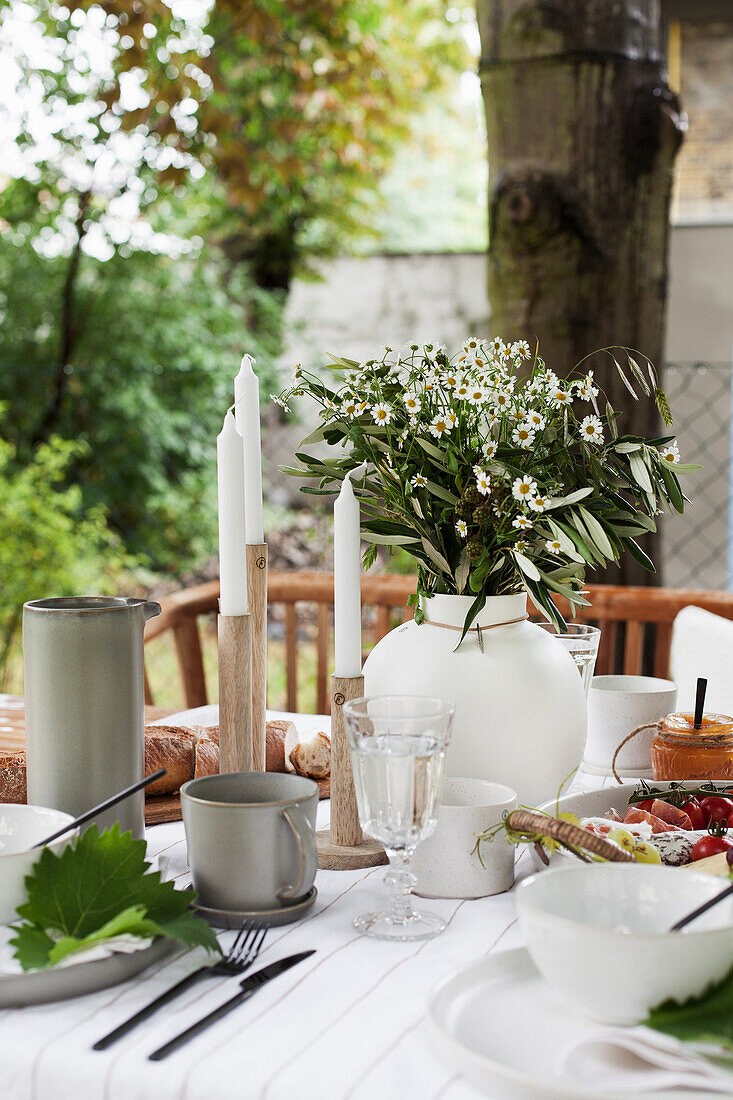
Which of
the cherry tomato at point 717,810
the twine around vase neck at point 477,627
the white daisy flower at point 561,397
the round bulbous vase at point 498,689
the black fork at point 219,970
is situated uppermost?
the white daisy flower at point 561,397

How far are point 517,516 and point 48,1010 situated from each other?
52 cm

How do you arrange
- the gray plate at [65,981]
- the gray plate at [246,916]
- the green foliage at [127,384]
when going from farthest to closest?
the green foliage at [127,384] → the gray plate at [246,916] → the gray plate at [65,981]

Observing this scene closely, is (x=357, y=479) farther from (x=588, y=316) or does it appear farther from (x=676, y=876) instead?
(x=588, y=316)

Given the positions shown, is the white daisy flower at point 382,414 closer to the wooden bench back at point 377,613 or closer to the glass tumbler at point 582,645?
the glass tumbler at point 582,645

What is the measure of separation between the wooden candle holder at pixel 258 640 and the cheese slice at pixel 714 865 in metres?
0.40

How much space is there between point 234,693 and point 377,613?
1.03 metres

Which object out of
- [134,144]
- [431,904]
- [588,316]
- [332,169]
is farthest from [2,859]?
[332,169]

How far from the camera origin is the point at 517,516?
34.7 inches

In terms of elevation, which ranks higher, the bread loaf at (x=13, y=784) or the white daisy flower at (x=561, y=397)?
the white daisy flower at (x=561, y=397)

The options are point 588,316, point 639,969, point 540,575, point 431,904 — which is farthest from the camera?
point 588,316

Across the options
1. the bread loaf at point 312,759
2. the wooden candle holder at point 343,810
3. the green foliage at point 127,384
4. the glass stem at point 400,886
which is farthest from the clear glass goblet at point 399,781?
the green foliage at point 127,384

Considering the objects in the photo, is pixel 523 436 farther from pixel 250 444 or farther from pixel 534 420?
pixel 250 444

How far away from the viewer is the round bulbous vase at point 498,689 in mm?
903

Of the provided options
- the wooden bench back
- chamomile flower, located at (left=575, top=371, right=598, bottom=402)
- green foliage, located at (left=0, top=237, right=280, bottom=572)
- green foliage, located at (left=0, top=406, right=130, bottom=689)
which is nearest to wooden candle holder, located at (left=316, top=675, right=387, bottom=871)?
chamomile flower, located at (left=575, top=371, right=598, bottom=402)
